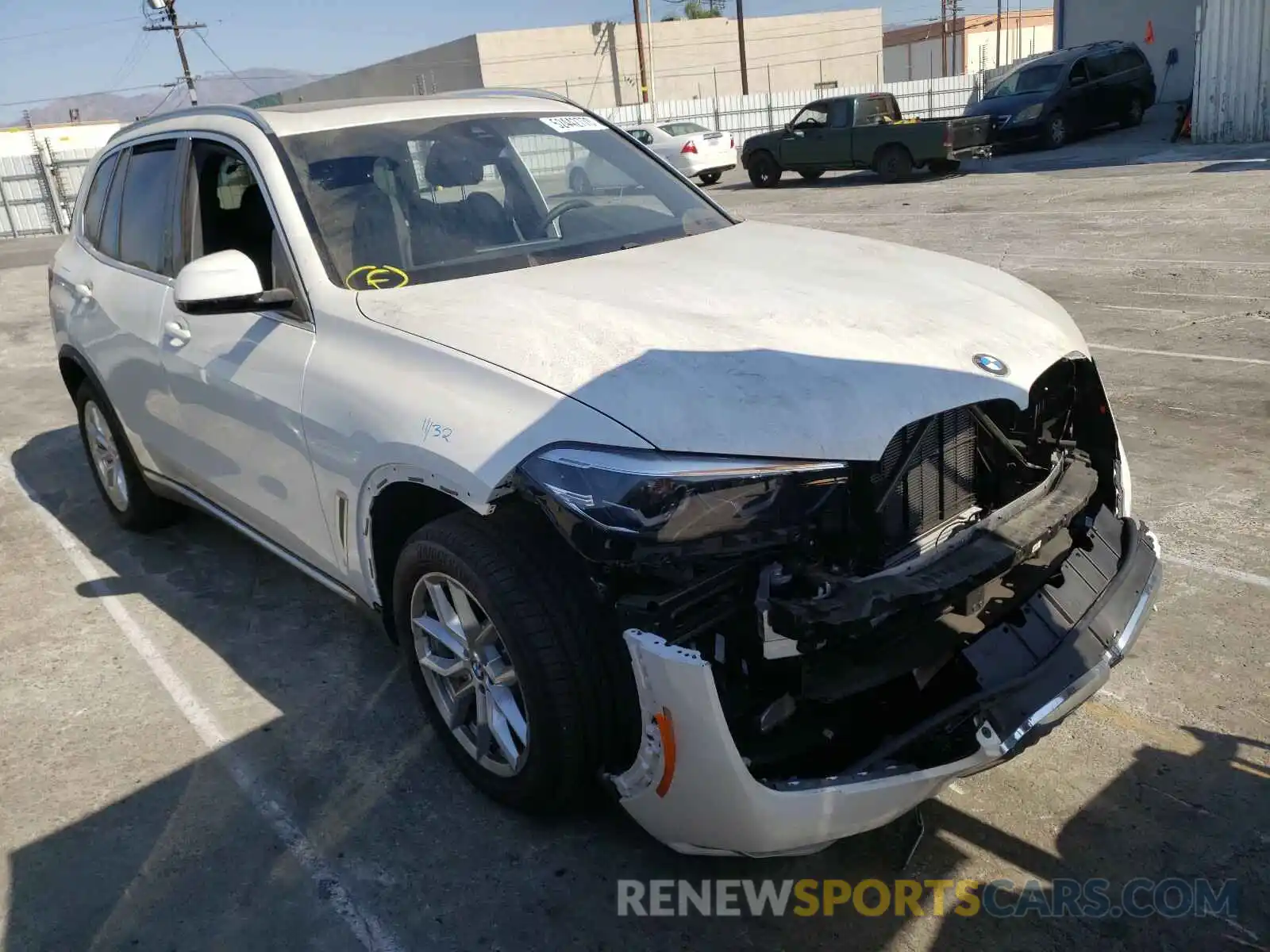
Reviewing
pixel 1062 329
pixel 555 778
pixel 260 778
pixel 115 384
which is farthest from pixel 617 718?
pixel 115 384

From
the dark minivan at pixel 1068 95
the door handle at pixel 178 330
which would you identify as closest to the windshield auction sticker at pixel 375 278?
the door handle at pixel 178 330

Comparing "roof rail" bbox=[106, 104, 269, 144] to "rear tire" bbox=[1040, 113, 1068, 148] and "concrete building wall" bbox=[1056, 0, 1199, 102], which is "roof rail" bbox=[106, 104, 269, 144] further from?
"concrete building wall" bbox=[1056, 0, 1199, 102]

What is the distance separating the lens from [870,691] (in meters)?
2.56

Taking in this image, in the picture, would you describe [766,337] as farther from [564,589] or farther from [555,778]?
[555,778]

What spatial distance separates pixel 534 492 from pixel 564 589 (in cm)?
27

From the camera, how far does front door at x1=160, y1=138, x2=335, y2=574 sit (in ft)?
11.2

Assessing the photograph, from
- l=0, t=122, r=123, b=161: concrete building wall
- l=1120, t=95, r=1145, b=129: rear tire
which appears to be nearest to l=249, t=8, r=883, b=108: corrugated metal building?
l=0, t=122, r=123, b=161: concrete building wall

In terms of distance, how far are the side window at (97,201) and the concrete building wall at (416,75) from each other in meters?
40.9

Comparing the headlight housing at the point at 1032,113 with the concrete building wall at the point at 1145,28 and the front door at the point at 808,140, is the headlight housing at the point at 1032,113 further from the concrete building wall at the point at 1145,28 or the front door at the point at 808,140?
the concrete building wall at the point at 1145,28

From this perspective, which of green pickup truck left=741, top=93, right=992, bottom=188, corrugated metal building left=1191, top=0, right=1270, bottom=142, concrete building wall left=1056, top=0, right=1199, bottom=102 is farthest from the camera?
concrete building wall left=1056, top=0, right=1199, bottom=102

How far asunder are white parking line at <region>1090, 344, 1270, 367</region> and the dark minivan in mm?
16952

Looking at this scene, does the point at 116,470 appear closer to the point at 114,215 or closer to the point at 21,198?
the point at 114,215

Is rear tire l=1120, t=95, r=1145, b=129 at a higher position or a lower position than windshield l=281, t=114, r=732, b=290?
lower

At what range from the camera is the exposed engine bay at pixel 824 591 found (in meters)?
2.37
